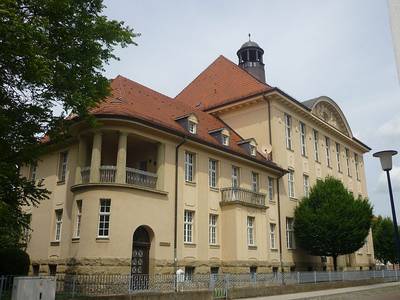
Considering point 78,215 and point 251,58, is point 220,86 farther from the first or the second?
point 78,215

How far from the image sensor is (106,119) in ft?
63.9

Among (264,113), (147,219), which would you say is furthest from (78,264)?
(264,113)

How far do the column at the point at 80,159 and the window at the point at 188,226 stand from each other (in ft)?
19.5

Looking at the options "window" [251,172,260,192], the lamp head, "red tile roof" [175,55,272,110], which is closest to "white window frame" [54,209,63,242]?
"window" [251,172,260,192]

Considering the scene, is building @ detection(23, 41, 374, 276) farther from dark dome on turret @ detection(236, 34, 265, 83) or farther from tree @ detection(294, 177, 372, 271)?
dark dome on turret @ detection(236, 34, 265, 83)

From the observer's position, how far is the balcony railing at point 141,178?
20125 mm

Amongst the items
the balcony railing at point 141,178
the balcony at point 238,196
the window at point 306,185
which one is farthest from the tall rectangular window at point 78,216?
the window at point 306,185

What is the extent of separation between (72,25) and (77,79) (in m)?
1.79

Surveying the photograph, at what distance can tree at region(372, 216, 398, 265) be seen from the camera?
52969 mm

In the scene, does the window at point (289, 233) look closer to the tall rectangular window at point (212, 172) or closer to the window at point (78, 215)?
the tall rectangular window at point (212, 172)

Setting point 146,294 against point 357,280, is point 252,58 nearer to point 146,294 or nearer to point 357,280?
point 357,280

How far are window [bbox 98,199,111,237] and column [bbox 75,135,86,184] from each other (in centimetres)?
225

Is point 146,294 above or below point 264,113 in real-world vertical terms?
below

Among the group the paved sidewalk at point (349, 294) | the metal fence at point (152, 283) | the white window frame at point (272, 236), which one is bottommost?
the paved sidewalk at point (349, 294)
